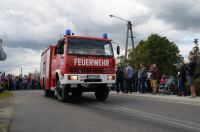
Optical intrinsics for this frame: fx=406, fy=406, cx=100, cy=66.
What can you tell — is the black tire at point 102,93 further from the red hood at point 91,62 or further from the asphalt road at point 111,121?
the asphalt road at point 111,121

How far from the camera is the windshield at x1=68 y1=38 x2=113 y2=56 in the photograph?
1647 cm

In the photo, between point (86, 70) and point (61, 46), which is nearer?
point (86, 70)

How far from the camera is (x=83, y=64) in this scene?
16.2m

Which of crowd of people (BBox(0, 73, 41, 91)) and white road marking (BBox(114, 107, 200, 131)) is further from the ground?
crowd of people (BBox(0, 73, 41, 91))

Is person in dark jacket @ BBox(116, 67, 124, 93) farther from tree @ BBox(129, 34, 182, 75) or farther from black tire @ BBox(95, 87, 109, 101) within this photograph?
tree @ BBox(129, 34, 182, 75)

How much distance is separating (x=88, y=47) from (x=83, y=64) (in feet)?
3.02

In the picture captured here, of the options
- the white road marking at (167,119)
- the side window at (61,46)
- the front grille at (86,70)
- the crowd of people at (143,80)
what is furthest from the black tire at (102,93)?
the white road marking at (167,119)

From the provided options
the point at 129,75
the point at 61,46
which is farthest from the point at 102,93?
the point at 129,75

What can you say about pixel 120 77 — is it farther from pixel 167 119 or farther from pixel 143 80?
pixel 167 119

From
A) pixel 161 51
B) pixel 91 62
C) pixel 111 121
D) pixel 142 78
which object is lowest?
pixel 111 121

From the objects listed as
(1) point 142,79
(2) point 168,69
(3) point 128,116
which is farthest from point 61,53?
(2) point 168,69

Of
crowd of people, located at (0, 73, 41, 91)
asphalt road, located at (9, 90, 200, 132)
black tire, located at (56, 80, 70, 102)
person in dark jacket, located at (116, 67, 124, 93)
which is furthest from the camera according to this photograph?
crowd of people, located at (0, 73, 41, 91)

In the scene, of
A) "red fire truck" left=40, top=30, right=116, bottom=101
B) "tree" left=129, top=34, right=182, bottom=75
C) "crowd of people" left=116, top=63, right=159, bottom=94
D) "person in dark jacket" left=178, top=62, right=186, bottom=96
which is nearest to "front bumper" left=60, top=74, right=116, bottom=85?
"red fire truck" left=40, top=30, right=116, bottom=101

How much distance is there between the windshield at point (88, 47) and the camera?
16.5 meters
